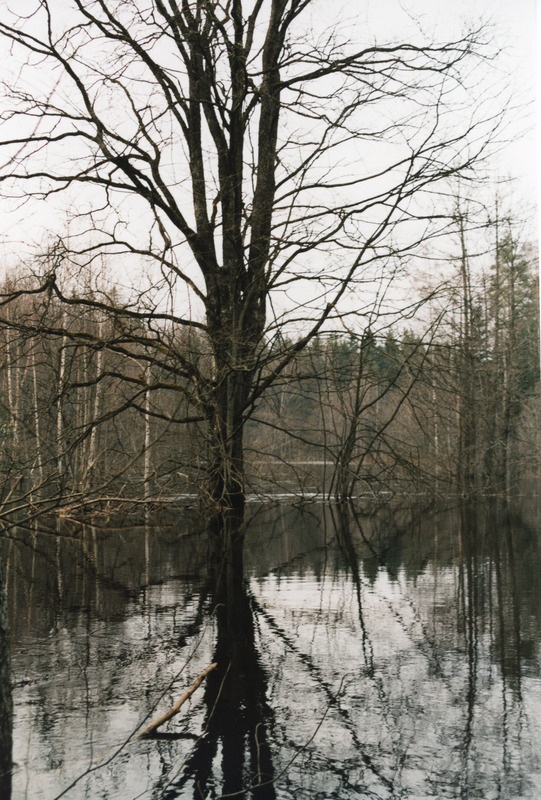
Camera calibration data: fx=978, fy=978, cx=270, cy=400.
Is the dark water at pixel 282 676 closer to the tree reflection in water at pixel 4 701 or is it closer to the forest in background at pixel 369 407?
the tree reflection in water at pixel 4 701

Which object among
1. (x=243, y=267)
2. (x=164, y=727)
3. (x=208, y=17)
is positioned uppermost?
(x=208, y=17)

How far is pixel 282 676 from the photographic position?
451 centimetres

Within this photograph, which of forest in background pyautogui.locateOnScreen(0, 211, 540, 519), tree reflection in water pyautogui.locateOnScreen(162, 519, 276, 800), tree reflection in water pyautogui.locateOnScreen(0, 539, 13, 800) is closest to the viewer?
tree reflection in water pyautogui.locateOnScreen(162, 519, 276, 800)

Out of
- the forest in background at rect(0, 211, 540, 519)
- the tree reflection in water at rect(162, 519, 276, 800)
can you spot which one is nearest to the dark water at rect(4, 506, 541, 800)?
the tree reflection in water at rect(162, 519, 276, 800)

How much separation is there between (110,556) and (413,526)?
4.30 metres

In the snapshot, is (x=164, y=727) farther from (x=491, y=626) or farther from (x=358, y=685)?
(x=491, y=626)

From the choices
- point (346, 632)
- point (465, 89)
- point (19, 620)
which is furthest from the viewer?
point (465, 89)

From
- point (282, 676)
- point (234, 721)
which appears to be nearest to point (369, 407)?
point (282, 676)

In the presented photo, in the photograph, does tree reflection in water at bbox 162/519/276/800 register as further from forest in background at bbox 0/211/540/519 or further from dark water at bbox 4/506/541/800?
forest in background at bbox 0/211/540/519

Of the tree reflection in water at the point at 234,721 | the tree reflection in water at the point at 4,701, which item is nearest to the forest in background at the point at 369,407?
the tree reflection in water at the point at 234,721

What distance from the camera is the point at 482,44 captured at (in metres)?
12.9

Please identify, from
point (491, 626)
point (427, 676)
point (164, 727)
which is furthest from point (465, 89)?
point (164, 727)

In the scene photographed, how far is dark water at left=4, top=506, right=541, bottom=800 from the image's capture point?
3.21m

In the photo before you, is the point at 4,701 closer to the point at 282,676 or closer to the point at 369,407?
the point at 282,676
